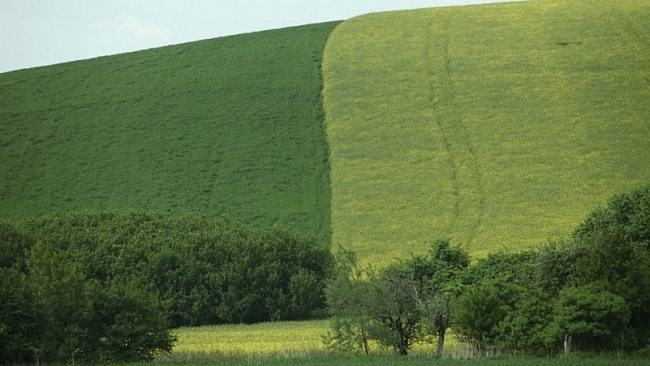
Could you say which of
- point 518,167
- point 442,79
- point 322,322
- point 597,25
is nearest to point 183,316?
point 322,322

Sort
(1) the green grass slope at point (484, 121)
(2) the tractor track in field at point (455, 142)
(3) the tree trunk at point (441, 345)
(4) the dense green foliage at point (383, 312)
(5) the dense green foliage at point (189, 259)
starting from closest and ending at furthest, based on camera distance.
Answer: (3) the tree trunk at point (441, 345), (4) the dense green foliage at point (383, 312), (5) the dense green foliage at point (189, 259), (2) the tractor track in field at point (455, 142), (1) the green grass slope at point (484, 121)

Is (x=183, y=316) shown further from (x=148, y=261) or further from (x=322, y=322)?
→ (x=322, y=322)

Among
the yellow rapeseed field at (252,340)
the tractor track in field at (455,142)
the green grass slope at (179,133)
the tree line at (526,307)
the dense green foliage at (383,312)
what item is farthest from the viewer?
the green grass slope at (179,133)

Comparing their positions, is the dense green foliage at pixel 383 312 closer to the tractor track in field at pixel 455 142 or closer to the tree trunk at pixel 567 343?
the tree trunk at pixel 567 343

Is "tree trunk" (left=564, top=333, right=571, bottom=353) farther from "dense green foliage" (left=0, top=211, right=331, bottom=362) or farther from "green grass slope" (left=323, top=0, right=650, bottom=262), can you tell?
"green grass slope" (left=323, top=0, right=650, bottom=262)

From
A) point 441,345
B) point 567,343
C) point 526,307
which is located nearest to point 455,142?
point 441,345

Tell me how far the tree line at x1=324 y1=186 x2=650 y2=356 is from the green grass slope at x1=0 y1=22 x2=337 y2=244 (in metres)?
22.9

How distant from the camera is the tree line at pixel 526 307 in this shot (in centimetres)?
2844

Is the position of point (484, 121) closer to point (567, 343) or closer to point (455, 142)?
point (455, 142)

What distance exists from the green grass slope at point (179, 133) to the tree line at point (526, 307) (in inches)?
904

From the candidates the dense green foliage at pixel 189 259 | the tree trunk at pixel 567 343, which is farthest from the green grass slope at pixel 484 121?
the tree trunk at pixel 567 343

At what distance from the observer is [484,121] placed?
2579 inches

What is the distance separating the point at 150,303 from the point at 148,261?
17.3m

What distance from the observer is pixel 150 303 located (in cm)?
3272
